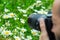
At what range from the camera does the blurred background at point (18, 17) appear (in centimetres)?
287

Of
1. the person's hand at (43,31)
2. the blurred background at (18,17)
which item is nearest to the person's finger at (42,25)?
the person's hand at (43,31)

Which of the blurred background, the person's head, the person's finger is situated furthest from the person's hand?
the blurred background

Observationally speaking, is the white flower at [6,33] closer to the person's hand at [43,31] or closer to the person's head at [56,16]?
the person's hand at [43,31]

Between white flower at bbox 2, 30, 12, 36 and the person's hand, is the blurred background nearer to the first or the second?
white flower at bbox 2, 30, 12, 36

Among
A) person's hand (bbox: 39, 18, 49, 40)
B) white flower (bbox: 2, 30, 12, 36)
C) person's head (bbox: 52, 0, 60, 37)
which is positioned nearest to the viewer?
person's head (bbox: 52, 0, 60, 37)

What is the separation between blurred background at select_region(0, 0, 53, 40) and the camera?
287 cm

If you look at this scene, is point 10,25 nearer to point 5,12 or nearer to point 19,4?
point 5,12

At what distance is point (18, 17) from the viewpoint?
3.16 m

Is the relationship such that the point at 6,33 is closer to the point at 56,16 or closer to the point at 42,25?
the point at 42,25

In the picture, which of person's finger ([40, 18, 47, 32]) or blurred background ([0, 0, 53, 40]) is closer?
person's finger ([40, 18, 47, 32])

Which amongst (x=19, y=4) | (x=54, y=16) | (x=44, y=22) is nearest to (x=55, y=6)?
(x=54, y=16)

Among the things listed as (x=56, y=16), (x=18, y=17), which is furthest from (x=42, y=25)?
(x=18, y=17)

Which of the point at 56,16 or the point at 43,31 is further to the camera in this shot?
the point at 43,31

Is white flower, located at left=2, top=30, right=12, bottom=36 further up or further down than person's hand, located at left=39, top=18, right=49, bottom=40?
further up
